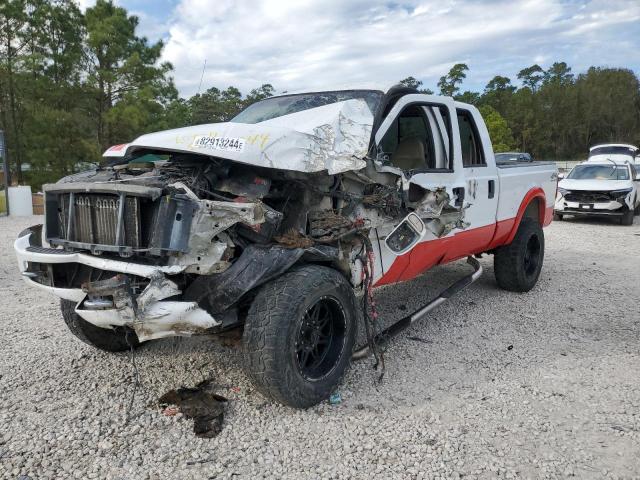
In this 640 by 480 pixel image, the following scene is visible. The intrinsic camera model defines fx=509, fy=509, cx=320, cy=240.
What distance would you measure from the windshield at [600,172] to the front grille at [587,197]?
94cm

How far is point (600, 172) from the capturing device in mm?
13125

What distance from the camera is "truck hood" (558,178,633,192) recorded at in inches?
473

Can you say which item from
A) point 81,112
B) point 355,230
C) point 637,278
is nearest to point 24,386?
point 355,230

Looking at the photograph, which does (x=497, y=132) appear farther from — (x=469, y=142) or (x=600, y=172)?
(x=469, y=142)

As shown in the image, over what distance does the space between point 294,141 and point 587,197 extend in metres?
11.3

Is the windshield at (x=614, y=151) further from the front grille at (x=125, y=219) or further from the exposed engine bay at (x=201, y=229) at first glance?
the front grille at (x=125, y=219)

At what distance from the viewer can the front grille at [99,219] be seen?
289 centimetres

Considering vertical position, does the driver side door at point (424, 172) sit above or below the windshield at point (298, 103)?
below

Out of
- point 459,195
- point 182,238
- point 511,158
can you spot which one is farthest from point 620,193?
point 182,238

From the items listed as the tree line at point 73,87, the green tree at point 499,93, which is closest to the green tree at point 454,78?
the green tree at point 499,93

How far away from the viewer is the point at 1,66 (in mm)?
16281


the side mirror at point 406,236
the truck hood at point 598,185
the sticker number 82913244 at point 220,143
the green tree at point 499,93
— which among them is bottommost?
the side mirror at point 406,236

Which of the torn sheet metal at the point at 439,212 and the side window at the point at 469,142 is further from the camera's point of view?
the side window at the point at 469,142

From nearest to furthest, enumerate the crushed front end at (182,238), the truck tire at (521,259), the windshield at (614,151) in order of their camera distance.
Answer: the crushed front end at (182,238) < the truck tire at (521,259) < the windshield at (614,151)
